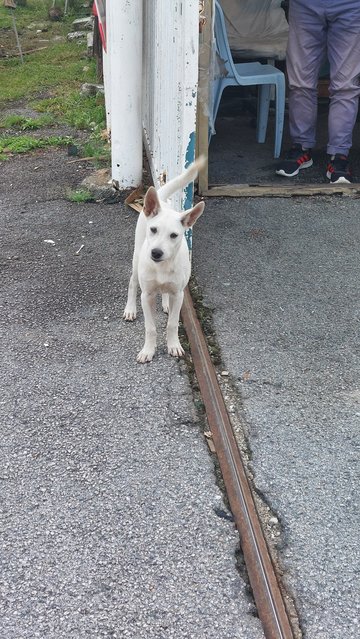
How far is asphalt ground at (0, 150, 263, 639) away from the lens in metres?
2.05

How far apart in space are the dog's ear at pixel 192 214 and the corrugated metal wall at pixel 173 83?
2.87ft

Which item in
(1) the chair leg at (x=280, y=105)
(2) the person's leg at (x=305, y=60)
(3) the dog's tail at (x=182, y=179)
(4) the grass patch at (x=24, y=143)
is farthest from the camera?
(4) the grass patch at (x=24, y=143)

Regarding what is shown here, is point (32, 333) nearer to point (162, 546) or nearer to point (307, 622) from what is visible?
point (162, 546)

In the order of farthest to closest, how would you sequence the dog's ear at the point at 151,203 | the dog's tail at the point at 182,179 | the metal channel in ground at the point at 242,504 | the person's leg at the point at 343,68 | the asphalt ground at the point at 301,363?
the person's leg at the point at 343,68 → the dog's tail at the point at 182,179 → the dog's ear at the point at 151,203 → the asphalt ground at the point at 301,363 → the metal channel in ground at the point at 242,504

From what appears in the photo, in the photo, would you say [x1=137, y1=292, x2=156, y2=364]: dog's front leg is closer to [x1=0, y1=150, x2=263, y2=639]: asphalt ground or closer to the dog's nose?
[x1=0, y1=150, x2=263, y2=639]: asphalt ground

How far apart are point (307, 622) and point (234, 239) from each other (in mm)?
2902

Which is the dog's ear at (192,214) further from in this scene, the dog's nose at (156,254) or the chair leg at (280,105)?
the chair leg at (280,105)

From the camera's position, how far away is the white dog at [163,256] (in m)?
2.88

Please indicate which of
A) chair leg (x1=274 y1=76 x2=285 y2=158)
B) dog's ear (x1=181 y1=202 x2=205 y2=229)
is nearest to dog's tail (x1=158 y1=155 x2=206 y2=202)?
dog's ear (x1=181 y1=202 x2=205 y2=229)

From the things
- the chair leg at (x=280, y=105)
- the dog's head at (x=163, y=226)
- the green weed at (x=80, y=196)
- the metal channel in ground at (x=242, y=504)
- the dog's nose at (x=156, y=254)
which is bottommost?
the green weed at (x=80, y=196)

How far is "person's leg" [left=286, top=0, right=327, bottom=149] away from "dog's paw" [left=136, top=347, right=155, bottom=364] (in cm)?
313

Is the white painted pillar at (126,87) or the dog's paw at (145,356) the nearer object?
the dog's paw at (145,356)

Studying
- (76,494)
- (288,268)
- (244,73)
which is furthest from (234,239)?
(76,494)

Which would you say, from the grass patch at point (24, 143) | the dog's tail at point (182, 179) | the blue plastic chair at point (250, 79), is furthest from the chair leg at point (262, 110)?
the dog's tail at point (182, 179)
